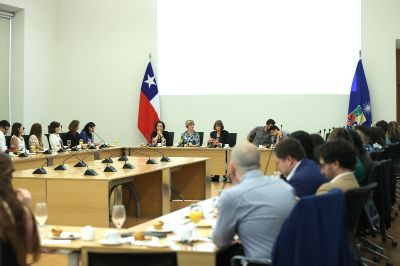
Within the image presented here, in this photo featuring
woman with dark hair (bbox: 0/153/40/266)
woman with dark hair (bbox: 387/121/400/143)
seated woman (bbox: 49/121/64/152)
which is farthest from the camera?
seated woman (bbox: 49/121/64/152)

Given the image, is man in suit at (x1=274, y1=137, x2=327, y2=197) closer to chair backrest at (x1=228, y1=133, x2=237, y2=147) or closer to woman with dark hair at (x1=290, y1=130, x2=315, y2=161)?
woman with dark hair at (x1=290, y1=130, x2=315, y2=161)

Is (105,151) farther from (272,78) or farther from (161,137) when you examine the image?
(272,78)

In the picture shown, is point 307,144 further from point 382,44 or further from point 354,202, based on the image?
point 382,44

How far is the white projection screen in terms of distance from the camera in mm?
12914

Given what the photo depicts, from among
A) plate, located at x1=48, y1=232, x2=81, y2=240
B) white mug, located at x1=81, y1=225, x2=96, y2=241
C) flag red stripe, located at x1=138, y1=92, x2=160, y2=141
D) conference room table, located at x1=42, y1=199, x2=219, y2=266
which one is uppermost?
flag red stripe, located at x1=138, y1=92, x2=160, y2=141

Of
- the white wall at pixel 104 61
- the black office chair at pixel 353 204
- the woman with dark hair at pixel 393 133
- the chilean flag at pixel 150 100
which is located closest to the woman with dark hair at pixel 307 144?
the black office chair at pixel 353 204

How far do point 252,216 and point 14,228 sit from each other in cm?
113

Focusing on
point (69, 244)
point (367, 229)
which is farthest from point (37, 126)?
point (69, 244)

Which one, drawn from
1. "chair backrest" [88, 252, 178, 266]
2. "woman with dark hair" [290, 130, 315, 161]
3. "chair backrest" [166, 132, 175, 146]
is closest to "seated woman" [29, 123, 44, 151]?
"chair backrest" [166, 132, 175, 146]

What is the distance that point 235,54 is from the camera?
13500 mm

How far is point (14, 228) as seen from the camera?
2.61 metres

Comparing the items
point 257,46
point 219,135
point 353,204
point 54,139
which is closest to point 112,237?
point 353,204

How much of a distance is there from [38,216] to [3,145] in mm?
7115

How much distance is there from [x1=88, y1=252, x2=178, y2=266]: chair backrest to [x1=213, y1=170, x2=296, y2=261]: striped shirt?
0.64 meters
